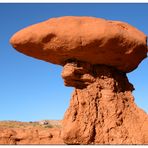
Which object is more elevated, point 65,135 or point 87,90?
point 87,90

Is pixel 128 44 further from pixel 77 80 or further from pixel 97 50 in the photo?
pixel 77 80

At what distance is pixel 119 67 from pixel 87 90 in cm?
150

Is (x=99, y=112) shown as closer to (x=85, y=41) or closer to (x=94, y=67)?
(x=94, y=67)

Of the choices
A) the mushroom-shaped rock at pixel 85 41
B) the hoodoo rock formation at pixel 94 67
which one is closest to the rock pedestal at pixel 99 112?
the hoodoo rock formation at pixel 94 67

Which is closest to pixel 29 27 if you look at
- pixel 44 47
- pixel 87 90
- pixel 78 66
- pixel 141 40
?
pixel 44 47

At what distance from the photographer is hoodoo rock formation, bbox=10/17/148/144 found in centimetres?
1185

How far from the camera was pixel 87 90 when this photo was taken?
12.5m

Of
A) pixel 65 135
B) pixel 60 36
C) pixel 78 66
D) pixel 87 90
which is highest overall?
pixel 60 36

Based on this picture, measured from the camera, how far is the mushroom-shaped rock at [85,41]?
1173cm

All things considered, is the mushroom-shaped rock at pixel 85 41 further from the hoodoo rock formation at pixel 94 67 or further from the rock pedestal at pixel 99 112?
the rock pedestal at pixel 99 112

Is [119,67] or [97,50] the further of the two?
[119,67]

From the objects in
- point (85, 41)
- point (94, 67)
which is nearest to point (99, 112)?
point (94, 67)

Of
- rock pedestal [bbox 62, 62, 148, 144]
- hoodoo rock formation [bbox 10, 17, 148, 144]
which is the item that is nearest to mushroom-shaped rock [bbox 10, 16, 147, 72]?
hoodoo rock formation [bbox 10, 17, 148, 144]

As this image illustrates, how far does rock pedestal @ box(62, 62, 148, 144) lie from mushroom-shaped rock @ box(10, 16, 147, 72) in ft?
1.71
